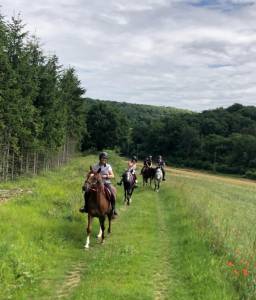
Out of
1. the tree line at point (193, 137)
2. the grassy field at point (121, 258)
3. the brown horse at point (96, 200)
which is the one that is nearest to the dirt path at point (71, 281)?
the grassy field at point (121, 258)

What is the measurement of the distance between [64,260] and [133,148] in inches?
5359

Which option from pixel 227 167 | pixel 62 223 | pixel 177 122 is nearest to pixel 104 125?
pixel 227 167

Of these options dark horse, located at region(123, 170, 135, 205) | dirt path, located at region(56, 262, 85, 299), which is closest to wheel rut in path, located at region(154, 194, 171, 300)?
dirt path, located at region(56, 262, 85, 299)

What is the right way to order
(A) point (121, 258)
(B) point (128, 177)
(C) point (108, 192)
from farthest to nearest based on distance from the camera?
1. (B) point (128, 177)
2. (C) point (108, 192)
3. (A) point (121, 258)

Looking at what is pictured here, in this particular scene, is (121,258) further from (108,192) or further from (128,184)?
(128,184)

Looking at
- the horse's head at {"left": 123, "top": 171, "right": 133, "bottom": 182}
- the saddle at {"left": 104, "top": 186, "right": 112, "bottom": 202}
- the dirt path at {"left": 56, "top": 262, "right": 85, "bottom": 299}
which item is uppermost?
the saddle at {"left": 104, "top": 186, "right": 112, "bottom": 202}

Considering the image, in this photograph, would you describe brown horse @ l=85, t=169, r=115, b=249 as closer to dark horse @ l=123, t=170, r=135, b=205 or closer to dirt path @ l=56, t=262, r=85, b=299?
dirt path @ l=56, t=262, r=85, b=299

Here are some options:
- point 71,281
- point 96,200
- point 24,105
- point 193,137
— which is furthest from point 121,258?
point 193,137

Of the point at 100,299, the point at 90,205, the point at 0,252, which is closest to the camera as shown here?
the point at 100,299

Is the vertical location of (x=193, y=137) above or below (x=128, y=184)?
above

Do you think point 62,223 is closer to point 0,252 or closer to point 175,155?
point 0,252

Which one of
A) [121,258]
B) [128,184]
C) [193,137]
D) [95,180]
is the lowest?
[121,258]

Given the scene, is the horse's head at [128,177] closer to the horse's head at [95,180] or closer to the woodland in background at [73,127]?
the woodland in background at [73,127]

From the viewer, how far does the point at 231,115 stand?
12725 centimetres
